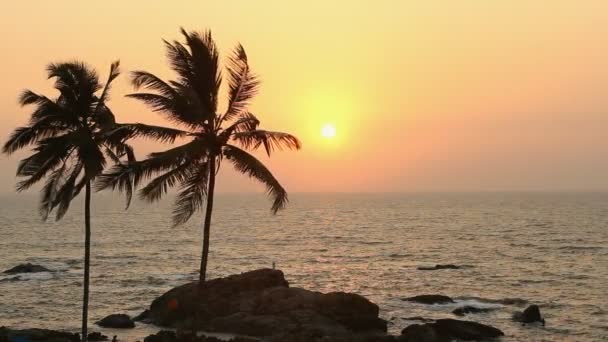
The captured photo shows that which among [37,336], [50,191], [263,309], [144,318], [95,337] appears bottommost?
[144,318]

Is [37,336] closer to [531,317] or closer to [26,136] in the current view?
[26,136]

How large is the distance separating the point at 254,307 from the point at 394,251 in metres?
61.2

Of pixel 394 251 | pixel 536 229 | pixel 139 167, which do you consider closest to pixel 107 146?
pixel 139 167

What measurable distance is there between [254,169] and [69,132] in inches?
285

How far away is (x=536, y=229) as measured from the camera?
131m

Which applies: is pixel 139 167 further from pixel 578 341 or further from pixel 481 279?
pixel 481 279

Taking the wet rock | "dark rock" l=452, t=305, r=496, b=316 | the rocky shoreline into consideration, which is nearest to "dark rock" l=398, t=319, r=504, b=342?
the rocky shoreline

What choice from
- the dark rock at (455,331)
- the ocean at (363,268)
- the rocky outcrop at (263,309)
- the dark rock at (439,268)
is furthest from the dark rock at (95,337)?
the dark rock at (439,268)

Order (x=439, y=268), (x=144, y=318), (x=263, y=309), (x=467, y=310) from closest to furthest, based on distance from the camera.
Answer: (x=263, y=309)
(x=144, y=318)
(x=467, y=310)
(x=439, y=268)

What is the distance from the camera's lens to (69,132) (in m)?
23.6

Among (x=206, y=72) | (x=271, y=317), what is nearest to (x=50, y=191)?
(x=206, y=72)

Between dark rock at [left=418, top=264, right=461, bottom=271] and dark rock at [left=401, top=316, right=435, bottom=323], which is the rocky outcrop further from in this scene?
dark rock at [left=418, top=264, right=461, bottom=271]

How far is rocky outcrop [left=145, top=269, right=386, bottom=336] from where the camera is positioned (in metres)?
33.9

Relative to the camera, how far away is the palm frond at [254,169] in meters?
26.2
